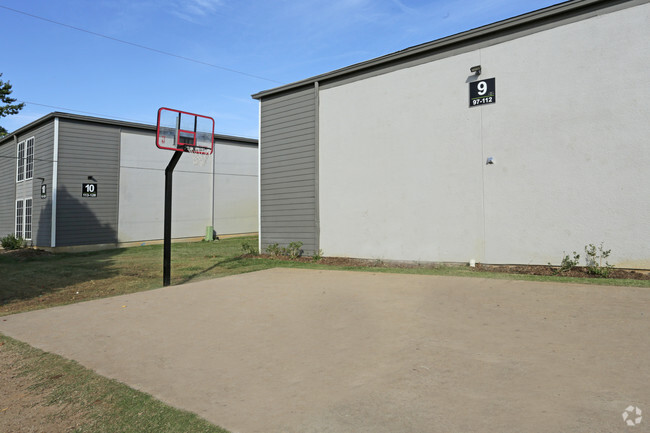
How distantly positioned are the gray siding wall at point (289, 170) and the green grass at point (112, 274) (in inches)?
56.9

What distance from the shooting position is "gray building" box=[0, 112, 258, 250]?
746 inches

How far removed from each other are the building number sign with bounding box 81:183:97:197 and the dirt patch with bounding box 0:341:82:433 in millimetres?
17343

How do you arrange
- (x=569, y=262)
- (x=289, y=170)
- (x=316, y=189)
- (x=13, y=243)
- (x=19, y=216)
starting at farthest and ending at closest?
1. (x=19, y=216)
2. (x=13, y=243)
3. (x=289, y=170)
4. (x=316, y=189)
5. (x=569, y=262)

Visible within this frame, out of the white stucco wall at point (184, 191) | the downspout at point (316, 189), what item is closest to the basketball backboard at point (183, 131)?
the downspout at point (316, 189)

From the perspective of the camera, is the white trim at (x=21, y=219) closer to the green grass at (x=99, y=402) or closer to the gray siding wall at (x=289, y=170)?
the gray siding wall at (x=289, y=170)

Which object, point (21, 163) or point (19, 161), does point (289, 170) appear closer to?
point (21, 163)

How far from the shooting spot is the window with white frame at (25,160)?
21.1 metres

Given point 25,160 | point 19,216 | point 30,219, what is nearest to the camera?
point 30,219

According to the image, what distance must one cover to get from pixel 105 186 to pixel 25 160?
5714mm

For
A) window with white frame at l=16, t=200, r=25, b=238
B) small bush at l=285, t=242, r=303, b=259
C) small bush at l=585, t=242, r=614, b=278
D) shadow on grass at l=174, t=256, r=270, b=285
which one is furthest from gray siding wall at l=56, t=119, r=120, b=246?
small bush at l=585, t=242, r=614, b=278

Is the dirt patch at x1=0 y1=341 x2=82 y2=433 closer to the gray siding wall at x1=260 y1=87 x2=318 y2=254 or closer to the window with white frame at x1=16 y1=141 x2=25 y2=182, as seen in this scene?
the gray siding wall at x1=260 y1=87 x2=318 y2=254

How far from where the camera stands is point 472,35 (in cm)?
1045

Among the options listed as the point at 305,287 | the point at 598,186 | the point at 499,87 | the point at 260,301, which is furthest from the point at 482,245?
the point at 260,301

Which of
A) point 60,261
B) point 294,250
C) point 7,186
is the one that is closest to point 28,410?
point 294,250
